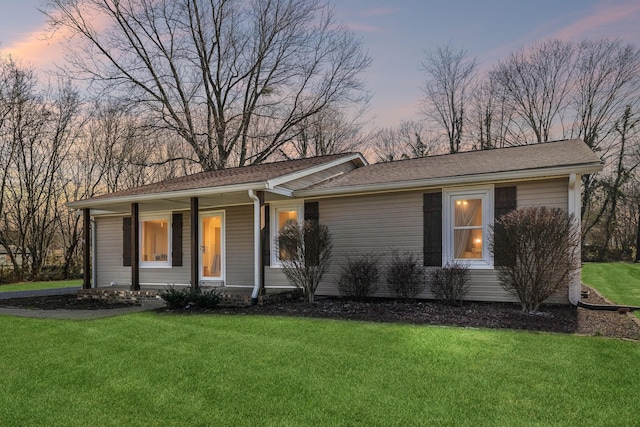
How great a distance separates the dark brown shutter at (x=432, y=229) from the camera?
28.6 ft

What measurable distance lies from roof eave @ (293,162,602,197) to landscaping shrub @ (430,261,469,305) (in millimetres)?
1604

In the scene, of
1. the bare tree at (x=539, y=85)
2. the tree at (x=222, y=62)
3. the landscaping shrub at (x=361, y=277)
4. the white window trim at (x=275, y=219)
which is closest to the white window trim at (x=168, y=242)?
the white window trim at (x=275, y=219)

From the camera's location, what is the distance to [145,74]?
21141mm

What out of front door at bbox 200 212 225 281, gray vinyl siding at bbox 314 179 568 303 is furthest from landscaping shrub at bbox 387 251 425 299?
front door at bbox 200 212 225 281

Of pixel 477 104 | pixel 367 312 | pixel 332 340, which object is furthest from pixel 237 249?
pixel 477 104

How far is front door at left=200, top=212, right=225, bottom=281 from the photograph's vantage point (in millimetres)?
11789

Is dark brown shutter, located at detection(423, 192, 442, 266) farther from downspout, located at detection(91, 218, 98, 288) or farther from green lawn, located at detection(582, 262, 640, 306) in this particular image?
downspout, located at detection(91, 218, 98, 288)

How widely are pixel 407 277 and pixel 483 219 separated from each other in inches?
72.4

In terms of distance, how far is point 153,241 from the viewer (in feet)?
41.3

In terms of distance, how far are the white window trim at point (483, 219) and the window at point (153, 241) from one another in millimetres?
7651

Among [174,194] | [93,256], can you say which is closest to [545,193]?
[174,194]

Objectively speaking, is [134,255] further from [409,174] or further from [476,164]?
[476,164]

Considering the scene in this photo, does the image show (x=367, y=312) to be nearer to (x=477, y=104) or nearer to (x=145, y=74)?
(x=145, y=74)

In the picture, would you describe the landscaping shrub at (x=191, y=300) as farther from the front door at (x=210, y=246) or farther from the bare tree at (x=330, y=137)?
the bare tree at (x=330, y=137)
